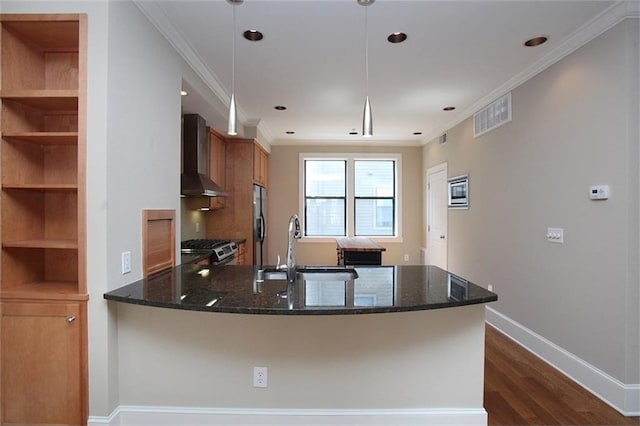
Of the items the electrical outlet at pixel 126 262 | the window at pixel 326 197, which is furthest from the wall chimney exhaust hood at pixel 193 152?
the window at pixel 326 197

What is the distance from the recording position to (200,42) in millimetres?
2521

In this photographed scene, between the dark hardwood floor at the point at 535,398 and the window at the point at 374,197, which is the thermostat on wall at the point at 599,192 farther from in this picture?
the window at the point at 374,197

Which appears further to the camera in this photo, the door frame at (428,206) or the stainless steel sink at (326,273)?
the door frame at (428,206)

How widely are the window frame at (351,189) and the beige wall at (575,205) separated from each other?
2593 millimetres

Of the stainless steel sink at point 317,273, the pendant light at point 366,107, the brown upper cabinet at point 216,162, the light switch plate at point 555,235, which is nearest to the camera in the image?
the pendant light at point 366,107

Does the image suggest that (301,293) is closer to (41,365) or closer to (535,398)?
(41,365)

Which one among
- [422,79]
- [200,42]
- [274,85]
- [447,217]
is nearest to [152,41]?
[200,42]

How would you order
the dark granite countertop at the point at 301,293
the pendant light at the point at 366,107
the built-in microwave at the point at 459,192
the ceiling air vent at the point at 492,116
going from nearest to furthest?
the dark granite countertop at the point at 301,293 → the pendant light at the point at 366,107 → the ceiling air vent at the point at 492,116 → the built-in microwave at the point at 459,192

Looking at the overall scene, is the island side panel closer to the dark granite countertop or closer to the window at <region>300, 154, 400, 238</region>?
the dark granite countertop

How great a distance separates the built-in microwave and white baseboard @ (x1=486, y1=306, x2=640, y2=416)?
1.64m

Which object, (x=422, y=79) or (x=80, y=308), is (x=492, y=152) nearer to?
(x=422, y=79)

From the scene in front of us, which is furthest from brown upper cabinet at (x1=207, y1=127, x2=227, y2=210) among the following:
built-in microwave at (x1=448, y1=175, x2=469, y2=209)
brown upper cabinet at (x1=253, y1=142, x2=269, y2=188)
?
built-in microwave at (x1=448, y1=175, x2=469, y2=209)

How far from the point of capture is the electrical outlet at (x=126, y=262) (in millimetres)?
1860

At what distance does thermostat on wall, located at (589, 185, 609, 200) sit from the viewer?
2.19 meters
